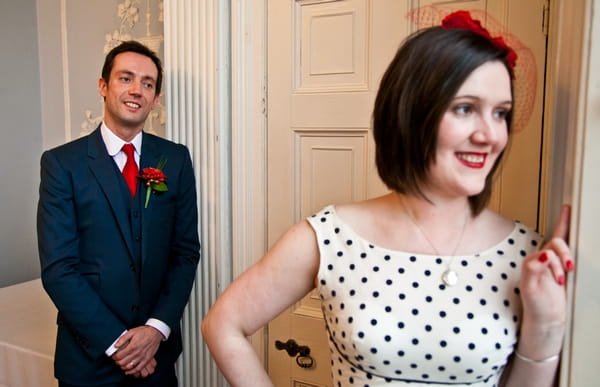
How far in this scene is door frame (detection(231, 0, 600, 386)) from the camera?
3.00 feet

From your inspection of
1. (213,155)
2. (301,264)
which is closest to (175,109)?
(213,155)

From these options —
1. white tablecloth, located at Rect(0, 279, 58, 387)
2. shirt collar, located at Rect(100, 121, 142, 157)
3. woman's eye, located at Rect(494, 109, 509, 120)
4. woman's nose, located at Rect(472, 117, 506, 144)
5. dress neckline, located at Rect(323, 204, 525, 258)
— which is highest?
woman's eye, located at Rect(494, 109, 509, 120)

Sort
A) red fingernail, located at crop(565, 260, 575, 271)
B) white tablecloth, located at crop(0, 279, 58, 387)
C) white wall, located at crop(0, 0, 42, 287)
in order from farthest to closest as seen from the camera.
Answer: white wall, located at crop(0, 0, 42, 287) → white tablecloth, located at crop(0, 279, 58, 387) → red fingernail, located at crop(565, 260, 575, 271)

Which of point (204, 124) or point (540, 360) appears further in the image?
point (204, 124)

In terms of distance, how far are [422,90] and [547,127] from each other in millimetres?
591

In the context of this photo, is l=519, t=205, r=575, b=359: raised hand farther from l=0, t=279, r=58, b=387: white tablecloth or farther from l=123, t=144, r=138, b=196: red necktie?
l=0, t=279, r=58, b=387: white tablecloth

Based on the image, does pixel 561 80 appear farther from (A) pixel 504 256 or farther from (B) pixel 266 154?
(B) pixel 266 154

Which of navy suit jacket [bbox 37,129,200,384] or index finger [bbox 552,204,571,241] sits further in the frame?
navy suit jacket [bbox 37,129,200,384]

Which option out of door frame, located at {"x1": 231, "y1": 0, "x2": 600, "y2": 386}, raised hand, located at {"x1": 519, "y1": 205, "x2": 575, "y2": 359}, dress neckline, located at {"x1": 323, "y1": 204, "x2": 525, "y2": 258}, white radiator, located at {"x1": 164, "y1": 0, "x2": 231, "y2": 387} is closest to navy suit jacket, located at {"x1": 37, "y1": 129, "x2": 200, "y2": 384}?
white radiator, located at {"x1": 164, "y1": 0, "x2": 231, "y2": 387}

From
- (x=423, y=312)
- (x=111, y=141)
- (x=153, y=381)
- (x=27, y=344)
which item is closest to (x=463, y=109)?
(x=423, y=312)

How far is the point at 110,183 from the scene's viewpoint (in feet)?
5.69

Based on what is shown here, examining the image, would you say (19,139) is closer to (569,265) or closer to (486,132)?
(486,132)

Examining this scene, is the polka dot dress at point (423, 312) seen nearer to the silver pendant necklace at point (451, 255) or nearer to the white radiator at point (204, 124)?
the silver pendant necklace at point (451, 255)

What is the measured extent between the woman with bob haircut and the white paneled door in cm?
49
